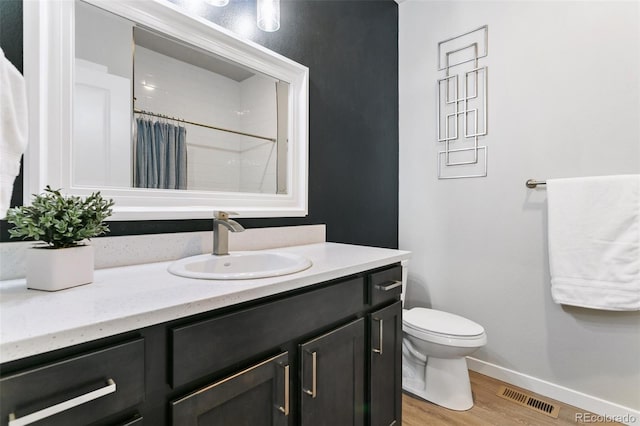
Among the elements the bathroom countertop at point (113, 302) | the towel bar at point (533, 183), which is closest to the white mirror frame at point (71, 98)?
the bathroom countertop at point (113, 302)

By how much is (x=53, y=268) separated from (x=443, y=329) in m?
1.66

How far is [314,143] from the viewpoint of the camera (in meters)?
1.76

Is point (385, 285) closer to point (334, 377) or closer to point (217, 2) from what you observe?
point (334, 377)

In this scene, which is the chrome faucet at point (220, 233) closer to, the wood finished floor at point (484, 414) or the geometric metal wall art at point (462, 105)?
the wood finished floor at point (484, 414)

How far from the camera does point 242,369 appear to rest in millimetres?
758

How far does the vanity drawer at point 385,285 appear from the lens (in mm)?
1187

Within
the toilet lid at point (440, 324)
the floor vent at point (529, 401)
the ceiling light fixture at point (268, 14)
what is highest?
the ceiling light fixture at point (268, 14)

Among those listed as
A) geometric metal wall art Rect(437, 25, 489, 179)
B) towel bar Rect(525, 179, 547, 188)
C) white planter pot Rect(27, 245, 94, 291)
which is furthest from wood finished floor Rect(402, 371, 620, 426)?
white planter pot Rect(27, 245, 94, 291)

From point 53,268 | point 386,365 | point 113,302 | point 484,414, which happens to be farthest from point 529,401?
point 53,268

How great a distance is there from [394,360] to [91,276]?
1.13m

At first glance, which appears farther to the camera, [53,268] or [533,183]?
[533,183]

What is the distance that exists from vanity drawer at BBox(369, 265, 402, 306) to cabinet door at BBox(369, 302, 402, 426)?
1.6 inches

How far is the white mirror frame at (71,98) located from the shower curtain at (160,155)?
0.04 m

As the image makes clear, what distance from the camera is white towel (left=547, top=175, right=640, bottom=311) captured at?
4.83 ft
